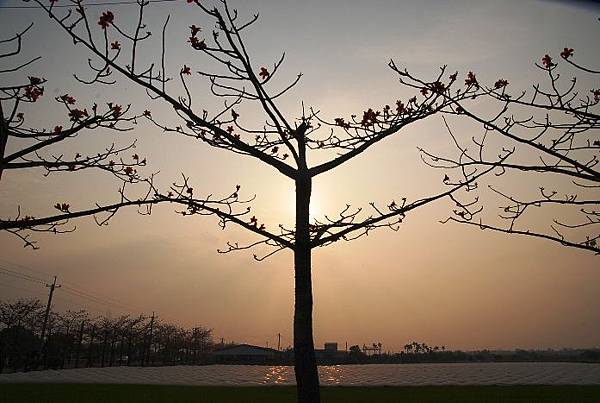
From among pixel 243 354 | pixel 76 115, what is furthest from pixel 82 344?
pixel 76 115

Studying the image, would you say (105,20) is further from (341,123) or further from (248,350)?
(248,350)

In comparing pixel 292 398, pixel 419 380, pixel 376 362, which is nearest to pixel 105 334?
pixel 376 362

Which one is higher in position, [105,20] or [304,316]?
[105,20]

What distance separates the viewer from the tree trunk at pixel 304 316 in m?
2.22

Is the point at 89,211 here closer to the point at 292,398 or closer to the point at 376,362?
the point at 292,398

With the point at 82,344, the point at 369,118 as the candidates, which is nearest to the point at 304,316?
the point at 369,118

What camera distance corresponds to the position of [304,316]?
2283mm

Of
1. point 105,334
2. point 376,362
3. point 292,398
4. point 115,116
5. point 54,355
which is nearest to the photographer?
point 115,116

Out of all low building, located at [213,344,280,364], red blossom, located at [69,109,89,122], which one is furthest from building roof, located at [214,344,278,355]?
red blossom, located at [69,109,89,122]

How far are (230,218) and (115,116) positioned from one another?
900 millimetres

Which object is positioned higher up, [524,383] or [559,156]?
[559,156]

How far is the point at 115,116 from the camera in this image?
2828 mm

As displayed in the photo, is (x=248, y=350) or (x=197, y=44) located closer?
(x=197, y=44)

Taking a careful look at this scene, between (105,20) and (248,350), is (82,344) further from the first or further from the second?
(105,20)
